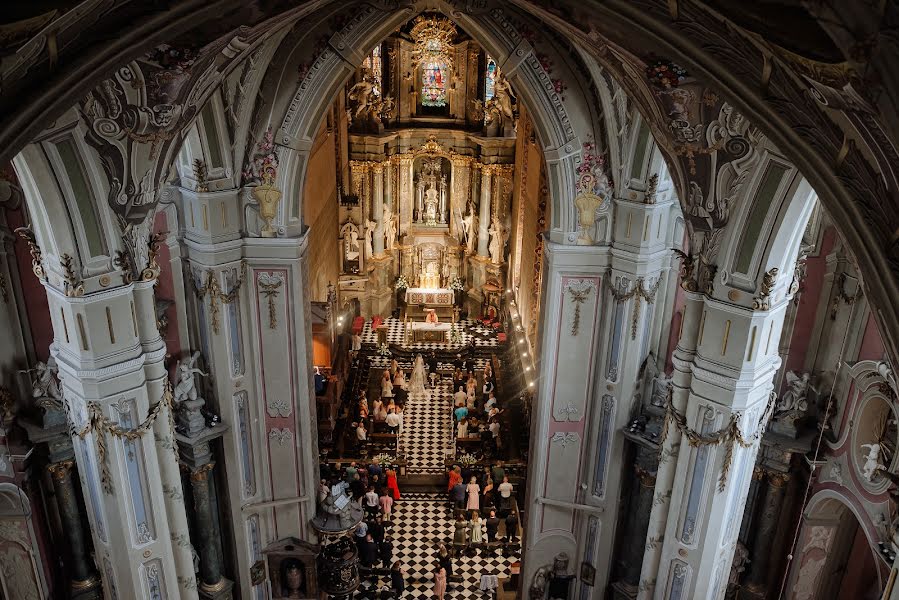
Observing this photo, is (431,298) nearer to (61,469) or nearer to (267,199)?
(267,199)

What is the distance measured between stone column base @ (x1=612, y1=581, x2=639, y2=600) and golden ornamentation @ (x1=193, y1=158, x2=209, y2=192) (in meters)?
8.34

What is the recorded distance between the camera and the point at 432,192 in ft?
86.5

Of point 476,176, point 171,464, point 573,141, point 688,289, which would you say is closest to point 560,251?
point 573,141

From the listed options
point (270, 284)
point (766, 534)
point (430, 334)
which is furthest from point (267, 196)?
point (430, 334)

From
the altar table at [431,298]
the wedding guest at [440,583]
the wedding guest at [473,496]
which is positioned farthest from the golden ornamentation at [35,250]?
the altar table at [431,298]

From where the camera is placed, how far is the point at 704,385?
902cm

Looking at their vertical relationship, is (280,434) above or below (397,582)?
above

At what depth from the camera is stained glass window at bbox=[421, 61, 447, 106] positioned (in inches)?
989

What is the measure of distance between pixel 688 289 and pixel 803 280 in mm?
2606

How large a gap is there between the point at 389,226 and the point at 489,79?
18.1 ft

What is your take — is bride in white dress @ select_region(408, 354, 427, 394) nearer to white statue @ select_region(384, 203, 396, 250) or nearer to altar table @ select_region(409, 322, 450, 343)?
altar table @ select_region(409, 322, 450, 343)

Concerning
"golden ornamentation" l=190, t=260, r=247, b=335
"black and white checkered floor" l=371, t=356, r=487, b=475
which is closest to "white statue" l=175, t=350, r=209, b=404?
"golden ornamentation" l=190, t=260, r=247, b=335

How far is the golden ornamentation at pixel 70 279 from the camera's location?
841 cm

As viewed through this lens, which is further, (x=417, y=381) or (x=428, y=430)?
(x=417, y=381)
